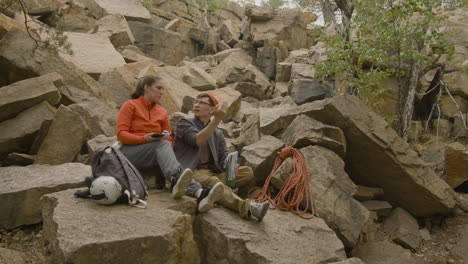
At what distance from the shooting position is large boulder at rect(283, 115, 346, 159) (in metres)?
6.12

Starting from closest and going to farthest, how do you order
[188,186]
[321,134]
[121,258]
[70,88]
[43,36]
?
[121,258] → [188,186] → [321,134] → [70,88] → [43,36]

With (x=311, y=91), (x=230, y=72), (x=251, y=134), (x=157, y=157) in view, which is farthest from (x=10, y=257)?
(x=230, y=72)

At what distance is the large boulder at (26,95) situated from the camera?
6.52m

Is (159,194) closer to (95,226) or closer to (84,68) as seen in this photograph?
(95,226)

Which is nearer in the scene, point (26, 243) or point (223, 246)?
point (223, 246)

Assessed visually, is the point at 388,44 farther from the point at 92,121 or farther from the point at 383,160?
the point at 92,121

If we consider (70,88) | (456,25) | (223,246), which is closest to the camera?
(223,246)

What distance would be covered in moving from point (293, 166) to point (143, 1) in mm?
18597

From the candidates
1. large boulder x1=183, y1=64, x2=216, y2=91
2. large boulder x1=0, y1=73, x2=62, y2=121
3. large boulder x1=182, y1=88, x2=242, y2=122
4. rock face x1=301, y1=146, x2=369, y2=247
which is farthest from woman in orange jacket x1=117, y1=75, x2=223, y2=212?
large boulder x1=183, y1=64, x2=216, y2=91

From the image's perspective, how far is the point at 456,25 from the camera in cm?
1259

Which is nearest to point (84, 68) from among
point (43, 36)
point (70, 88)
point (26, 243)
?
point (43, 36)

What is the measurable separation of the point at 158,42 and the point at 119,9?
3.17 meters

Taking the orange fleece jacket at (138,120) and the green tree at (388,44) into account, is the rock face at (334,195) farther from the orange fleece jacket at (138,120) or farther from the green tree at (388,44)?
the green tree at (388,44)

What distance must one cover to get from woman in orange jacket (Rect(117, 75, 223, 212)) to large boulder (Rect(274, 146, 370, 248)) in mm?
1557
